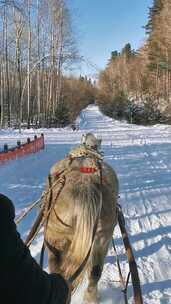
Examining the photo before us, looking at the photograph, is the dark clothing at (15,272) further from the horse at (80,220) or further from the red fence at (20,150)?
the red fence at (20,150)

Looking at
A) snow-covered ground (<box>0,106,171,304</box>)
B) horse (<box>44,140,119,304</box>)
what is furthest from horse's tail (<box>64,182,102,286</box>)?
snow-covered ground (<box>0,106,171,304</box>)

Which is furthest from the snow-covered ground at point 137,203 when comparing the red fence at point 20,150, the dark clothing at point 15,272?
the dark clothing at point 15,272

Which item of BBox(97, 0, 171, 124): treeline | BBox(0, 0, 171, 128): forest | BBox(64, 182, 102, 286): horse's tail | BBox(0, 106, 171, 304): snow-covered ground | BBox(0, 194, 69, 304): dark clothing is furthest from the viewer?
BBox(97, 0, 171, 124): treeline

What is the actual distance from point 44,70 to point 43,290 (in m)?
37.7

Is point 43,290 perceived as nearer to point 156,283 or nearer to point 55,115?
point 156,283

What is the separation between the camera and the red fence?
11.7 metres

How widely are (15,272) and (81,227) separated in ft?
6.24

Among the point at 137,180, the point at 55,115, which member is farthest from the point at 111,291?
the point at 55,115

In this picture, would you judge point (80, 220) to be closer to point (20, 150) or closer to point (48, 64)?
point (20, 150)

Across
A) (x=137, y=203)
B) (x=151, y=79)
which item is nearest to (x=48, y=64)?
(x=151, y=79)

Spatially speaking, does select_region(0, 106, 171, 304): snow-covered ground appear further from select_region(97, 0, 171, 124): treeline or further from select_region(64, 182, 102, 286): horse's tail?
select_region(97, 0, 171, 124): treeline

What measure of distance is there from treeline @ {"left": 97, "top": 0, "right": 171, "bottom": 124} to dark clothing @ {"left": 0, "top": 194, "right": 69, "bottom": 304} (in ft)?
106

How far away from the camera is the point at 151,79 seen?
54.4 meters

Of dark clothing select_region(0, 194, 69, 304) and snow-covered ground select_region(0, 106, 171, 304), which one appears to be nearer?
dark clothing select_region(0, 194, 69, 304)
